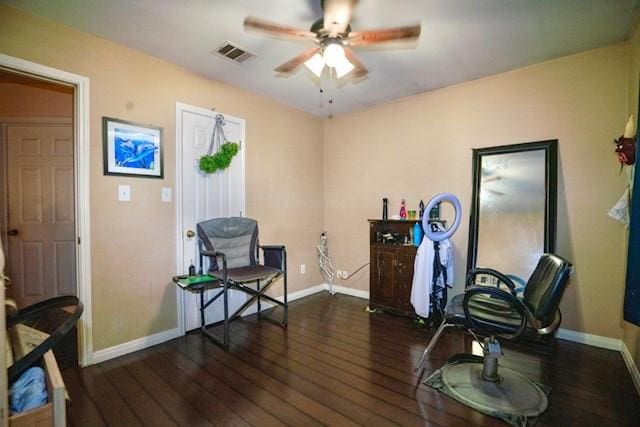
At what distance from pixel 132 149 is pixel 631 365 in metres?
4.17

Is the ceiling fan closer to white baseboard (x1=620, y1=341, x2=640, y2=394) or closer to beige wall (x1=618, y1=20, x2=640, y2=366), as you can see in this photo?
beige wall (x1=618, y1=20, x2=640, y2=366)

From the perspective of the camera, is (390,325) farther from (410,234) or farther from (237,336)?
(237,336)

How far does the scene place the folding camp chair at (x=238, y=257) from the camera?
2598 mm

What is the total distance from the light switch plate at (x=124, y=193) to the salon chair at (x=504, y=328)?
2679 mm

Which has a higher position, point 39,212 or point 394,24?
point 394,24

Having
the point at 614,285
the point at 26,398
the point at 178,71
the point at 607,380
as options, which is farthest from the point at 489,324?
the point at 178,71

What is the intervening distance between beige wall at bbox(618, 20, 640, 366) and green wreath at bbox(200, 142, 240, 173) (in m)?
3.22

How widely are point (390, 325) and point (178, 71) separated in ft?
10.7

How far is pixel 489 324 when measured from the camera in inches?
70.8

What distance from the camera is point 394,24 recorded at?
6.82 feet

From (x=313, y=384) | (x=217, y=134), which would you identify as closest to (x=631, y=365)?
(x=313, y=384)

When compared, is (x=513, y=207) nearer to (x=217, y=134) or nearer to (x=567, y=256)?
(x=567, y=256)

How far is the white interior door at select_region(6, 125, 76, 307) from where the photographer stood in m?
3.05

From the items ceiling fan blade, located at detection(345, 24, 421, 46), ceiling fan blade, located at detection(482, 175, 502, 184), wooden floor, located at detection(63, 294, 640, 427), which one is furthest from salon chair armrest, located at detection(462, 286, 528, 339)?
ceiling fan blade, located at detection(345, 24, 421, 46)
